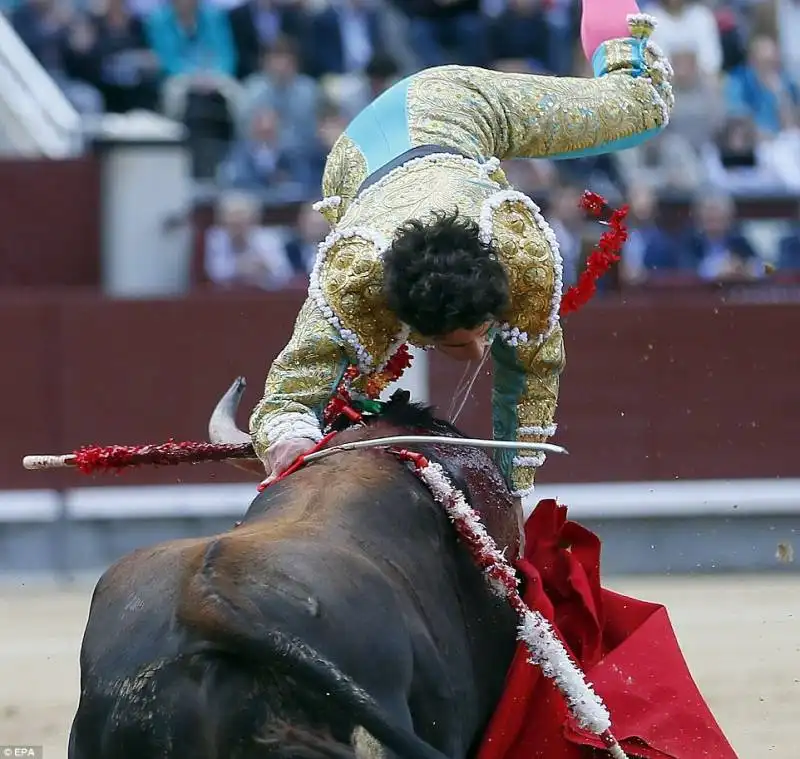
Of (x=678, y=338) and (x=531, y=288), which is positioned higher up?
(x=531, y=288)

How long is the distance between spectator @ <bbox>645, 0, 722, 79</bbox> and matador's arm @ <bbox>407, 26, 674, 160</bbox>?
4526mm

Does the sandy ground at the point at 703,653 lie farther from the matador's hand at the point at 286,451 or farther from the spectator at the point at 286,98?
the spectator at the point at 286,98

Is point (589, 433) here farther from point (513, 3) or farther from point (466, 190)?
point (466, 190)

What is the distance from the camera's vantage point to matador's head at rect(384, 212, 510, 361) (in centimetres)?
269

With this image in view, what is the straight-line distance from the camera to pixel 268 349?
6.98m

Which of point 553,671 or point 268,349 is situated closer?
point 553,671

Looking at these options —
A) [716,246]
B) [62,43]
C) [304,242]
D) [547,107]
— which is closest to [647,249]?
[716,246]

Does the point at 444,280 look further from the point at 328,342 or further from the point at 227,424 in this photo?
the point at 227,424

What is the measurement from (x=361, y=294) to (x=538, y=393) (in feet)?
1.55

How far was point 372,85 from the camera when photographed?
8.00 m

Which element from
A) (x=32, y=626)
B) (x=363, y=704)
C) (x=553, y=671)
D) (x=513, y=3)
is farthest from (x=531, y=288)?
(x=513, y=3)

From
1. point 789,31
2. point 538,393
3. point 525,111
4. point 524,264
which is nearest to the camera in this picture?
point 524,264

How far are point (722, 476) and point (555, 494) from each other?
66 cm

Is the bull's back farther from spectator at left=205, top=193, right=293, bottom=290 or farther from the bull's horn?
spectator at left=205, top=193, right=293, bottom=290
